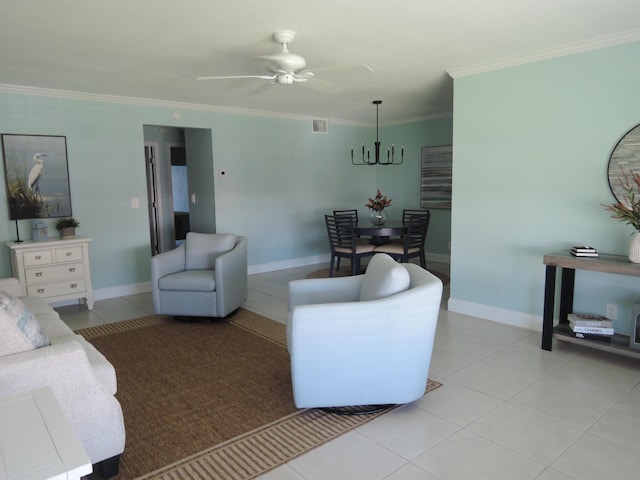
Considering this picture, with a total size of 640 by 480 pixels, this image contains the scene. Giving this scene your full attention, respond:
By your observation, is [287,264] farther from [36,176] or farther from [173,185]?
[36,176]

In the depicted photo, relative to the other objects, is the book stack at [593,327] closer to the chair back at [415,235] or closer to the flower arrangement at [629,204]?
the flower arrangement at [629,204]

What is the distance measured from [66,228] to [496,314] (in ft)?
→ 14.5

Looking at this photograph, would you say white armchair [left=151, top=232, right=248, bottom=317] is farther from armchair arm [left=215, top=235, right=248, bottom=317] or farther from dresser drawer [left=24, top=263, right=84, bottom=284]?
dresser drawer [left=24, top=263, right=84, bottom=284]

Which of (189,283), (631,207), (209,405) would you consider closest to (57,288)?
(189,283)

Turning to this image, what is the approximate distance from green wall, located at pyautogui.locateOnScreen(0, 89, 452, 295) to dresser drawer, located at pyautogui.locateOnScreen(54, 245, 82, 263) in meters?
0.45

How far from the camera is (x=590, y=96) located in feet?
11.1

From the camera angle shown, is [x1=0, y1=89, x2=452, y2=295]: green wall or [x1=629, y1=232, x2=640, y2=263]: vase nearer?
[x1=629, y1=232, x2=640, y2=263]: vase

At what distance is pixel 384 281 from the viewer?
102 inches

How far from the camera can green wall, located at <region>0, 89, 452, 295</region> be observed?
4.85 metres

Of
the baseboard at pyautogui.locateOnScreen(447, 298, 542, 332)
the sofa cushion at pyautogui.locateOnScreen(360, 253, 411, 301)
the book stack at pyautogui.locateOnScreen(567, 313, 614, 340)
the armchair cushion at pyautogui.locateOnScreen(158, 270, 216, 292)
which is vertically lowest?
the baseboard at pyautogui.locateOnScreen(447, 298, 542, 332)

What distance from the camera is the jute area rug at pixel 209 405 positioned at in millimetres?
2139

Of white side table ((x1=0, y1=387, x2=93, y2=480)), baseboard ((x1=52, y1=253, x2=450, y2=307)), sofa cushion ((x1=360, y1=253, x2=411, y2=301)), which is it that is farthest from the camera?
baseboard ((x1=52, y1=253, x2=450, y2=307))

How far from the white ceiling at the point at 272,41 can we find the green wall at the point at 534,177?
0.72 feet

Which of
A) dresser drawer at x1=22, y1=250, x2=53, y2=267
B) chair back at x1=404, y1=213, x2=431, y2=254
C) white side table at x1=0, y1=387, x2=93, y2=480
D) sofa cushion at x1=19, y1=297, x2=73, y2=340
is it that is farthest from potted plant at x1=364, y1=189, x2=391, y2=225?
white side table at x1=0, y1=387, x2=93, y2=480
